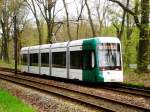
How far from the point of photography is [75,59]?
1119 inches

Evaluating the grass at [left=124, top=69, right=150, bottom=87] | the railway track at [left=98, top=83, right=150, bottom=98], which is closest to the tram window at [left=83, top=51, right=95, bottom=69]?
the railway track at [left=98, top=83, right=150, bottom=98]

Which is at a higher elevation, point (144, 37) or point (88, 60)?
point (144, 37)

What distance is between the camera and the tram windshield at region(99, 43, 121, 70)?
25.7 meters

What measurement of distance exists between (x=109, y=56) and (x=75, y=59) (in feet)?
10.5

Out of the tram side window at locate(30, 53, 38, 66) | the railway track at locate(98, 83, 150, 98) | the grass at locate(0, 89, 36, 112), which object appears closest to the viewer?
the grass at locate(0, 89, 36, 112)

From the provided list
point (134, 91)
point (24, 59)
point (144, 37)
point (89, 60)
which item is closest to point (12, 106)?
point (134, 91)

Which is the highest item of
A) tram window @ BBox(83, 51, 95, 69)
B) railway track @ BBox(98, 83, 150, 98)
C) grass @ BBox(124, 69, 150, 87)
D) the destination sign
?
the destination sign

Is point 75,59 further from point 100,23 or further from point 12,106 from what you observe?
point 100,23

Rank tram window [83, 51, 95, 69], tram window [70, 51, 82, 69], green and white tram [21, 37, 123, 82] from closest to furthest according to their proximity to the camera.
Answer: green and white tram [21, 37, 123, 82], tram window [83, 51, 95, 69], tram window [70, 51, 82, 69]

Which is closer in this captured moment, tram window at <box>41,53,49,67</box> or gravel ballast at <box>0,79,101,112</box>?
gravel ballast at <box>0,79,101,112</box>

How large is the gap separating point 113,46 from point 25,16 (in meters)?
54.2

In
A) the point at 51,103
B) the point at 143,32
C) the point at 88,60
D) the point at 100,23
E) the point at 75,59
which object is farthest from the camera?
the point at 100,23

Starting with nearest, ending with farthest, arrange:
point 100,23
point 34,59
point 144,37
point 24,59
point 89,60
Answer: point 89,60 < point 144,37 < point 34,59 < point 24,59 < point 100,23

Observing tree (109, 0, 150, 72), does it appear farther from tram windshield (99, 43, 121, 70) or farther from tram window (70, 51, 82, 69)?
tram windshield (99, 43, 121, 70)
